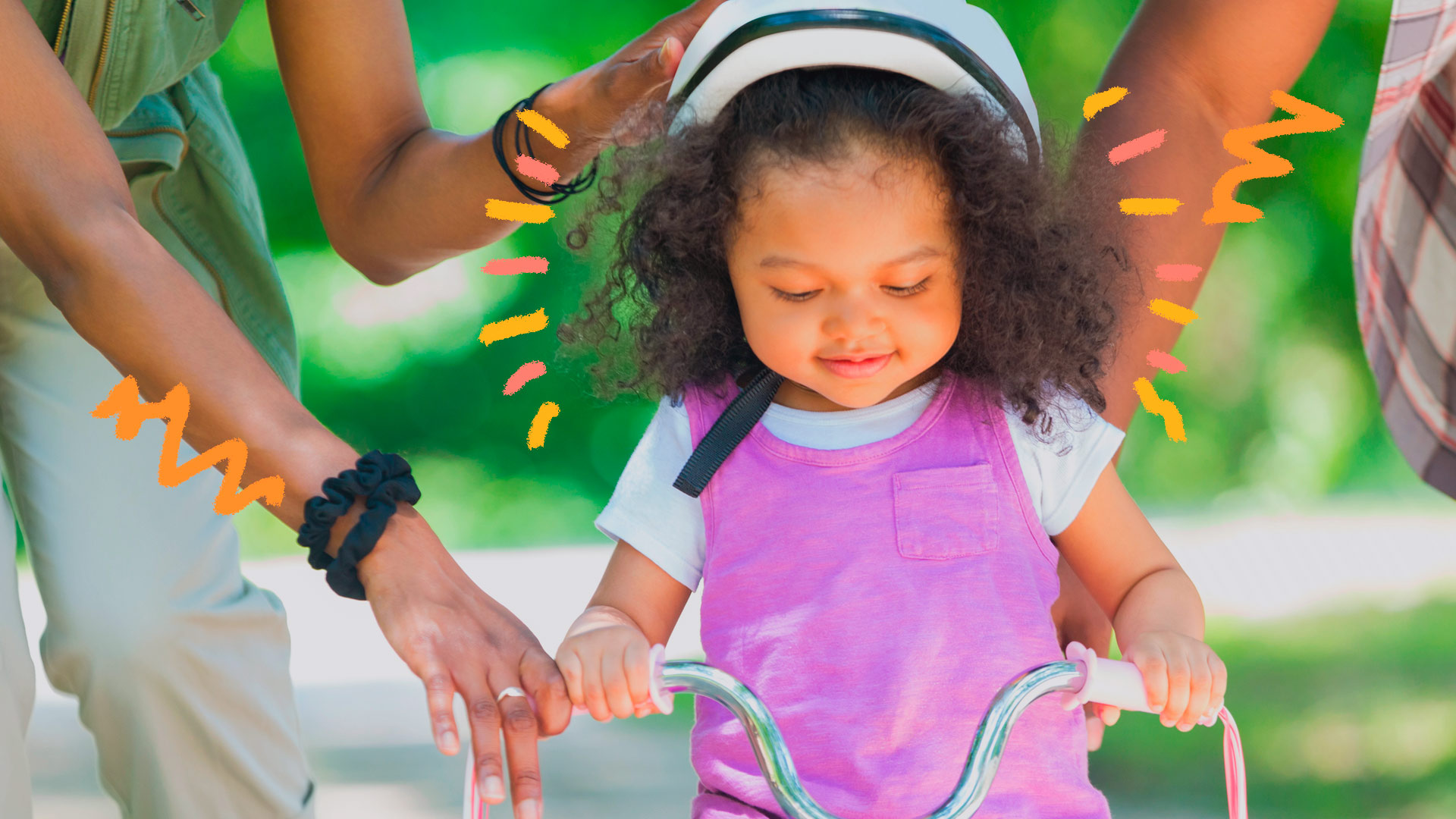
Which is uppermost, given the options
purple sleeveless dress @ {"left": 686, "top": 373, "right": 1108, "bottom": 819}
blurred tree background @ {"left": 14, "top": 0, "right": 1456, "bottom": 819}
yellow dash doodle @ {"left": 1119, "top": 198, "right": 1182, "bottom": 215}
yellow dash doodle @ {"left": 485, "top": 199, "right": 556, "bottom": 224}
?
blurred tree background @ {"left": 14, "top": 0, "right": 1456, "bottom": 819}

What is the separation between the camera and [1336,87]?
552cm

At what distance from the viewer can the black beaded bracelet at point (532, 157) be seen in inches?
72.0

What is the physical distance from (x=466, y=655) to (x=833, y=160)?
0.53 m

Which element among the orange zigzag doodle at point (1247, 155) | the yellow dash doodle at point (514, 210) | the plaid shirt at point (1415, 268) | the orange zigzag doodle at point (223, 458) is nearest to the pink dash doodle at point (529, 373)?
the yellow dash doodle at point (514, 210)

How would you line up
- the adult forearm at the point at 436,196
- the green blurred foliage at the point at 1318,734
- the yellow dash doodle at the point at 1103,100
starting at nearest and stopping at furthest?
the yellow dash doodle at the point at 1103,100
the adult forearm at the point at 436,196
the green blurred foliage at the point at 1318,734

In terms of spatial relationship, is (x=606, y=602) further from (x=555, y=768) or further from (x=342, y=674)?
(x=342, y=674)

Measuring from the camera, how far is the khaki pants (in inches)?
66.9

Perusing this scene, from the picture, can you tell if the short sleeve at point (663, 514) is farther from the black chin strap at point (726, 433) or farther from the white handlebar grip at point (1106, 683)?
the white handlebar grip at point (1106, 683)

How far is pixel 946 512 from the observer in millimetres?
1375

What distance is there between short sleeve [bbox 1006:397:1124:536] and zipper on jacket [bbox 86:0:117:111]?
3.59 ft

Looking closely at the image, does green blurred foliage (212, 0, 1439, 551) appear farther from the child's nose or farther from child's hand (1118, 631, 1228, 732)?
child's hand (1118, 631, 1228, 732)

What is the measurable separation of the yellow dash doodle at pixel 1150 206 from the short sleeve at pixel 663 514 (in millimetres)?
633

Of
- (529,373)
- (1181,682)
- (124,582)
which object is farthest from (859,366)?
(529,373)

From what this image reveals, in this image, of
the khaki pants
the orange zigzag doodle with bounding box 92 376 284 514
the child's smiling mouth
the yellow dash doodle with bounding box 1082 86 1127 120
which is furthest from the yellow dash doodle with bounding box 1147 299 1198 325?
the khaki pants
